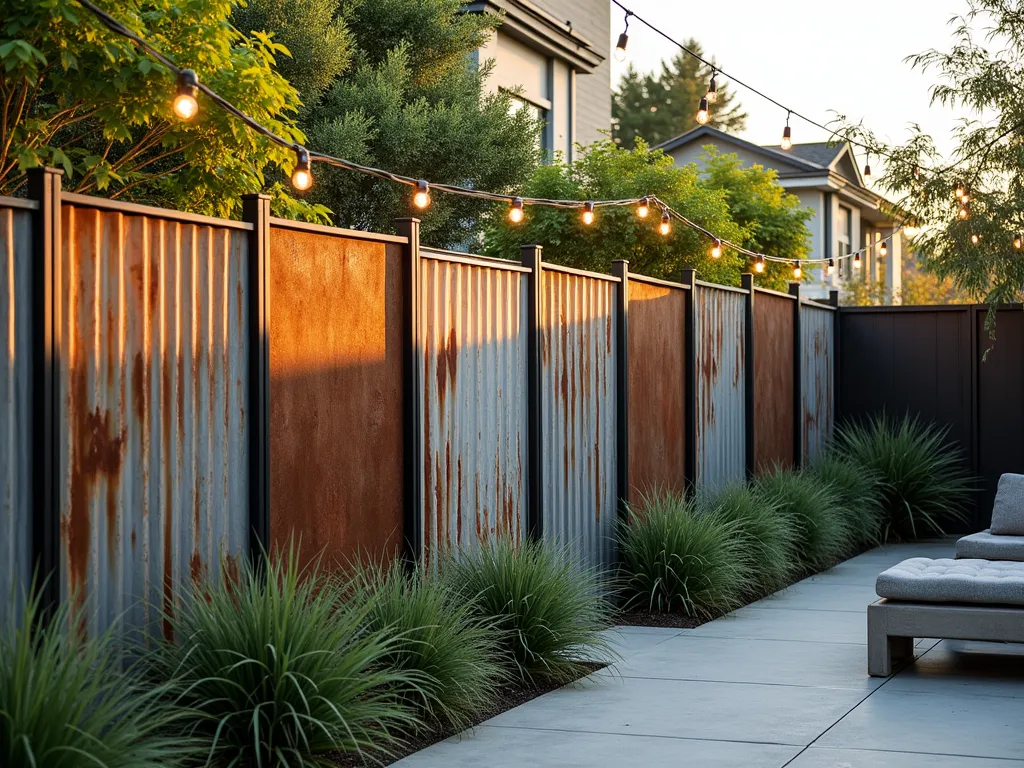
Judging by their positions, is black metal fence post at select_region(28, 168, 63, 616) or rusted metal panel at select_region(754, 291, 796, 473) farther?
rusted metal panel at select_region(754, 291, 796, 473)

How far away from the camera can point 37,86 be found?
9.44 metres

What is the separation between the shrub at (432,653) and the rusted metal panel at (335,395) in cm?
54

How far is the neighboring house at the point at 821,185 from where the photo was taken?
31438 mm

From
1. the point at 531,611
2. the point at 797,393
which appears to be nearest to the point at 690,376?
the point at 797,393

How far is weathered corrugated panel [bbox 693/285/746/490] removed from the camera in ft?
38.8

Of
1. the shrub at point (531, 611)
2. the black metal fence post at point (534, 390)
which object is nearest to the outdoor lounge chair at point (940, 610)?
the shrub at point (531, 611)

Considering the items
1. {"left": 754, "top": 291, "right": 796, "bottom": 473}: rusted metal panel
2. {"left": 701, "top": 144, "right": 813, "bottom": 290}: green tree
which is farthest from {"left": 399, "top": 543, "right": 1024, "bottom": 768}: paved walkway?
{"left": 701, "top": 144, "right": 813, "bottom": 290}: green tree

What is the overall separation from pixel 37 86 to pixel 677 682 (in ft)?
19.7

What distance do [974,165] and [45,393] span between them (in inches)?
498

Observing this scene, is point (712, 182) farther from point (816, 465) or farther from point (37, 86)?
point (37, 86)

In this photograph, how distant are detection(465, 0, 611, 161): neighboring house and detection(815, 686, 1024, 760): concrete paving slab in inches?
516

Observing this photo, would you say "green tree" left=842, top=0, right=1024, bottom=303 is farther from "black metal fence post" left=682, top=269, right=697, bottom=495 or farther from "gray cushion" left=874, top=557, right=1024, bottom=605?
"gray cushion" left=874, top=557, right=1024, bottom=605

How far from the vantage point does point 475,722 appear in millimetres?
6156

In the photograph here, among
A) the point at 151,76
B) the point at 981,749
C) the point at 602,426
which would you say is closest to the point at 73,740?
the point at 981,749
